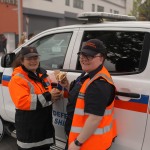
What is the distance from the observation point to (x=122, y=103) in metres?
2.61

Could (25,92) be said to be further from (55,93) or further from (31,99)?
(55,93)

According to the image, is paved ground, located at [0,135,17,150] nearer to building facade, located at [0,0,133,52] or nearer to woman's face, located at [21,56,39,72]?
woman's face, located at [21,56,39,72]

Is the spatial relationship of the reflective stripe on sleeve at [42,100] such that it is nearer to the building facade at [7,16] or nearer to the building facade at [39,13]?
the building facade at [39,13]

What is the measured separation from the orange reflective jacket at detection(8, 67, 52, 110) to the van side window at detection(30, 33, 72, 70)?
0.62 m

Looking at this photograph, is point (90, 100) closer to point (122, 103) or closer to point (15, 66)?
point (122, 103)

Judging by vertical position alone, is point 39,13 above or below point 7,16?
above

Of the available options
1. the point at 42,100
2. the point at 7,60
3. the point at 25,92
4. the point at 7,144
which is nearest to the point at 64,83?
the point at 42,100

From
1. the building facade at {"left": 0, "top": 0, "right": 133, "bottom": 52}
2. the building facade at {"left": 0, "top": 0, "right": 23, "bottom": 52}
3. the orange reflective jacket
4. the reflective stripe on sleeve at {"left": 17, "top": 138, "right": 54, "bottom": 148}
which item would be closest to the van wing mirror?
the orange reflective jacket

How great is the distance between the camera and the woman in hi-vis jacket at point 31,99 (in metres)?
2.71

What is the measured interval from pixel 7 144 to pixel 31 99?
196 cm

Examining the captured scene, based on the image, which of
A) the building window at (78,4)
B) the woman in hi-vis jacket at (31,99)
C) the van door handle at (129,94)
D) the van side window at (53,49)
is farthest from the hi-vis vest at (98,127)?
the building window at (78,4)

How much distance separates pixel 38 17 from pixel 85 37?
3145 cm

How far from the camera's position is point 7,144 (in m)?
4.35

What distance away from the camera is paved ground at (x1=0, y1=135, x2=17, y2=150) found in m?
4.25
